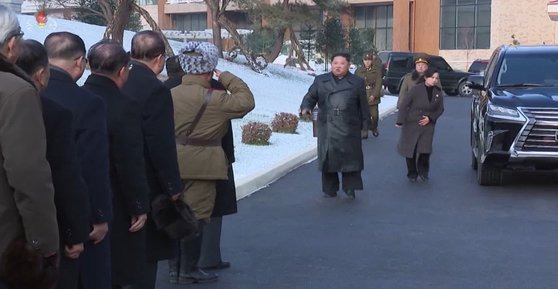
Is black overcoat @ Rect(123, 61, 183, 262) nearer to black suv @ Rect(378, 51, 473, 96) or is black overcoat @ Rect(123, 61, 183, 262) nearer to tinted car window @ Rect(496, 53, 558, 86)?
tinted car window @ Rect(496, 53, 558, 86)

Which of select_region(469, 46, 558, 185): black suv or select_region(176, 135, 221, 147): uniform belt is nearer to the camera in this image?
select_region(176, 135, 221, 147): uniform belt

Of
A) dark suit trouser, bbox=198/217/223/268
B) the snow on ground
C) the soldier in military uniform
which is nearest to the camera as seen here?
dark suit trouser, bbox=198/217/223/268

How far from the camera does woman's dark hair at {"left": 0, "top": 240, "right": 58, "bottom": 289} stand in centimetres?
406

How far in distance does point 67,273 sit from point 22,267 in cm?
58

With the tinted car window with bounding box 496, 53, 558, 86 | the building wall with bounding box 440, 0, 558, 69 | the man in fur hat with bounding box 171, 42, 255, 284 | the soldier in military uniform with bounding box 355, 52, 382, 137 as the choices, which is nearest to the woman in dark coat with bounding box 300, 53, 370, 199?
the tinted car window with bounding box 496, 53, 558, 86

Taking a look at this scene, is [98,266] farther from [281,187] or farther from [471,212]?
[281,187]

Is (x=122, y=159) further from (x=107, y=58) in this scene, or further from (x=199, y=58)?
(x=199, y=58)

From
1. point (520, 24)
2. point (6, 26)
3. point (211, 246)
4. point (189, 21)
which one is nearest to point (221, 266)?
point (211, 246)

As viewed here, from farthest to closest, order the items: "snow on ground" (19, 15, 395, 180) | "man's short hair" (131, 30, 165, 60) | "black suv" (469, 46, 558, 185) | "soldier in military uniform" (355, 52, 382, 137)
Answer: "soldier in military uniform" (355, 52, 382, 137)
"snow on ground" (19, 15, 395, 180)
"black suv" (469, 46, 558, 185)
"man's short hair" (131, 30, 165, 60)

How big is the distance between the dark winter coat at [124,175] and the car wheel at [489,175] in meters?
7.94

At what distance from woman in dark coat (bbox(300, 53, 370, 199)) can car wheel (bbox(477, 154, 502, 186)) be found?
1.90 m

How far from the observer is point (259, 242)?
944 centimetres

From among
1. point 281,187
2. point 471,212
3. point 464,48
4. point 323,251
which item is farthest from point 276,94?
point 464,48

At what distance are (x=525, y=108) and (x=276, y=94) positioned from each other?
1788 centimetres
